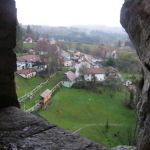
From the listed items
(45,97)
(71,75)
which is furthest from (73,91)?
(45,97)

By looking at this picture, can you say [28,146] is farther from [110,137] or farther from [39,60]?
[39,60]

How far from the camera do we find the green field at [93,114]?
31.6m

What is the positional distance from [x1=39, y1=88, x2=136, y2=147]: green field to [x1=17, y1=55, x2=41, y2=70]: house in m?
5.31

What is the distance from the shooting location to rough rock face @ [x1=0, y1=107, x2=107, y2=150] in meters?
4.55

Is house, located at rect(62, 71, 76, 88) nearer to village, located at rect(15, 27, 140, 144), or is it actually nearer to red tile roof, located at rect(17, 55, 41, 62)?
village, located at rect(15, 27, 140, 144)

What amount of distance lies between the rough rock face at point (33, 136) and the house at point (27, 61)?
133 ft

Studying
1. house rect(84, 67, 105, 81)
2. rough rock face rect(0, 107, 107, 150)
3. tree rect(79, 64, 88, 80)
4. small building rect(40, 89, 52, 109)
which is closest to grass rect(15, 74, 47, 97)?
small building rect(40, 89, 52, 109)

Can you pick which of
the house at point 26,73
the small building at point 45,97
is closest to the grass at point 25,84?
the house at point 26,73

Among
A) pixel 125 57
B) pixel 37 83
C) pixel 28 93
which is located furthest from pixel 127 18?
pixel 125 57

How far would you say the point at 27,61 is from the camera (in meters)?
47.2

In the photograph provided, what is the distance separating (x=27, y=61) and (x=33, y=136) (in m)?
42.8

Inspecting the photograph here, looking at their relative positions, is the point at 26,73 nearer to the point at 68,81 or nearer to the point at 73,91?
the point at 73,91

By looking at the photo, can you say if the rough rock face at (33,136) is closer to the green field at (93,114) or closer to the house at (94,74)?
the green field at (93,114)

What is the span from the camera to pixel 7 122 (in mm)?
5199
